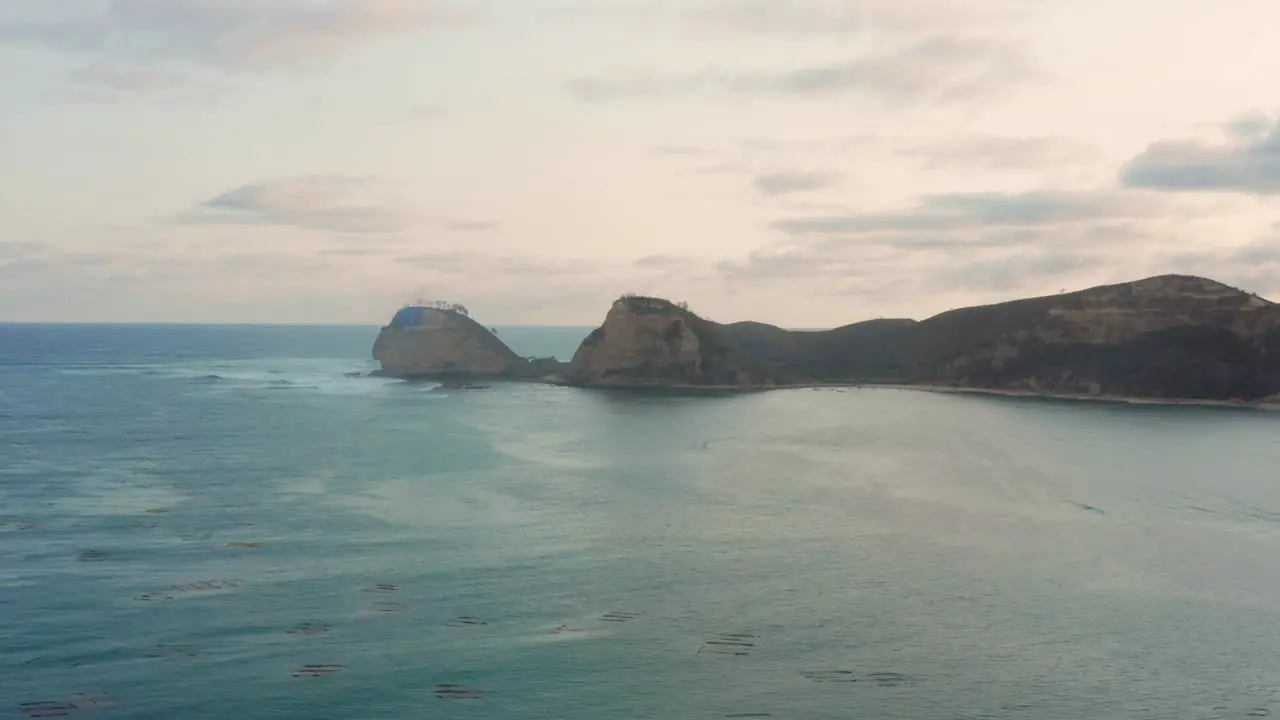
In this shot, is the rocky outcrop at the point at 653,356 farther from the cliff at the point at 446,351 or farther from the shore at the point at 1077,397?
the cliff at the point at 446,351

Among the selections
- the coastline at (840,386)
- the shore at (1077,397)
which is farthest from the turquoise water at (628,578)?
the coastline at (840,386)

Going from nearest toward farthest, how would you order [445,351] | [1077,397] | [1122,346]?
[1077,397], [1122,346], [445,351]

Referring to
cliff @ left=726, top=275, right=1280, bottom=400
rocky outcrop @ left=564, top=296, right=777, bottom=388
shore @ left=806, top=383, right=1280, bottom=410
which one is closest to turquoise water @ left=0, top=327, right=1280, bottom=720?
shore @ left=806, top=383, right=1280, bottom=410

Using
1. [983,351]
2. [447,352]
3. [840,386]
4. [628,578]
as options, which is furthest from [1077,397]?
[628,578]

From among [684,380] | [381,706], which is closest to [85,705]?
[381,706]

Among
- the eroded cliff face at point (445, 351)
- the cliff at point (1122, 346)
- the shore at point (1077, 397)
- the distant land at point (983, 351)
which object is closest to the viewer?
the shore at point (1077, 397)

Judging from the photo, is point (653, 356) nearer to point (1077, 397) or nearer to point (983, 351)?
point (983, 351)
